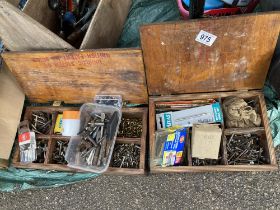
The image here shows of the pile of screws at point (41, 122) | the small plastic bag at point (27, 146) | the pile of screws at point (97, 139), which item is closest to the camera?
the pile of screws at point (97, 139)

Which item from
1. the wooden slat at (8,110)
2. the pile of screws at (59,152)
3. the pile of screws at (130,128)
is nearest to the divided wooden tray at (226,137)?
the pile of screws at (130,128)

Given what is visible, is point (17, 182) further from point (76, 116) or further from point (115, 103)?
point (115, 103)

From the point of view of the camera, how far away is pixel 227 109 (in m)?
2.28

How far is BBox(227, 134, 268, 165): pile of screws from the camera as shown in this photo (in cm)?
223

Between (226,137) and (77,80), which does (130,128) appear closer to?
(77,80)

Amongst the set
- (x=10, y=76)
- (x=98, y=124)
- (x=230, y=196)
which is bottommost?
(x=230, y=196)

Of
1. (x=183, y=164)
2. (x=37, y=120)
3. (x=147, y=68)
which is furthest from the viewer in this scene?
(x=37, y=120)

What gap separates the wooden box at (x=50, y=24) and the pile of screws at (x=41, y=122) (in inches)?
21.3

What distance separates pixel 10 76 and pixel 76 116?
0.52 metres

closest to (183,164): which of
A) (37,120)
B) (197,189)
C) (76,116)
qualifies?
(197,189)

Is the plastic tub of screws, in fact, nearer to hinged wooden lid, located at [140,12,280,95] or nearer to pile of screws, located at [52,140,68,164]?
pile of screws, located at [52,140,68,164]

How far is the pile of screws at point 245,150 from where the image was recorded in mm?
2230

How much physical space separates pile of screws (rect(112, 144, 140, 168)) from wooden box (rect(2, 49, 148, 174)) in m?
0.06

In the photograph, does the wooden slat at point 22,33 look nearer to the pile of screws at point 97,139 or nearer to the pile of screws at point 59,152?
the pile of screws at point 97,139
